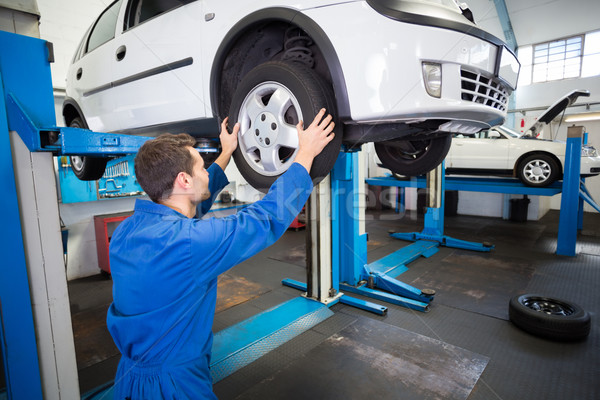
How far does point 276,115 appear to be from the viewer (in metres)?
1.49

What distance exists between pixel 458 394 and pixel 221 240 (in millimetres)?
1850

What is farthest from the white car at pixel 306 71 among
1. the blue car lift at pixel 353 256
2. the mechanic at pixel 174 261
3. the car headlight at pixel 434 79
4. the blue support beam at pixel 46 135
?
the blue car lift at pixel 353 256

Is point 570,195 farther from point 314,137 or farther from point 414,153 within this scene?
point 314,137

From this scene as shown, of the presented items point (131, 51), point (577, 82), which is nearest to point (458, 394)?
point (131, 51)

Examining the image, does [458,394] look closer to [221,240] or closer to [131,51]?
[221,240]

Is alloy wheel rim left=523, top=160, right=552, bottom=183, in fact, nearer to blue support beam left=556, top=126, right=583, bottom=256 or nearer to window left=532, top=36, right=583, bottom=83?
blue support beam left=556, top=126, right=583, bottom=256

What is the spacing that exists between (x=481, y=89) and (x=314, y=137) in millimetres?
777

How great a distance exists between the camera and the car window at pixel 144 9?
2271mm

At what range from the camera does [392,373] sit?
2.25 meters

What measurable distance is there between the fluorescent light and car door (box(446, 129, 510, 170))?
386 centimetres

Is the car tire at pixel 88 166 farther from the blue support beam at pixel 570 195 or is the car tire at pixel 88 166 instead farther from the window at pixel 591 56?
the window at pixel 591 56

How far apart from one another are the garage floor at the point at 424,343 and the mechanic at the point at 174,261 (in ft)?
3.61

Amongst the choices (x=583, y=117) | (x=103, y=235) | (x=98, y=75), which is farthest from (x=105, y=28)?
(x=583, y=117)

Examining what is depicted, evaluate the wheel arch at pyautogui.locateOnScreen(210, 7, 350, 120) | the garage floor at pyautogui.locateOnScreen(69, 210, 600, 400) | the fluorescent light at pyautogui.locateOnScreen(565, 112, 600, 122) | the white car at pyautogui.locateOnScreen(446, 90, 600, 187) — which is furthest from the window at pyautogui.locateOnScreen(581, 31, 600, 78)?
the wheel arch at pyautogui.locateOnScreen(210, 7, 350, 120)
